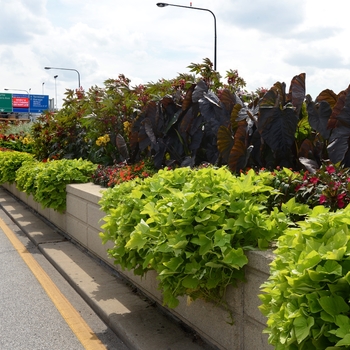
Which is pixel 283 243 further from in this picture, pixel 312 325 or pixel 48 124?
pixel 48 124

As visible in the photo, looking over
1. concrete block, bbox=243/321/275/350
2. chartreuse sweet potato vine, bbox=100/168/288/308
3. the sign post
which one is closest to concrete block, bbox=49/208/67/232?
chartreuse sweet potato vine, bbox=100/168/288/308

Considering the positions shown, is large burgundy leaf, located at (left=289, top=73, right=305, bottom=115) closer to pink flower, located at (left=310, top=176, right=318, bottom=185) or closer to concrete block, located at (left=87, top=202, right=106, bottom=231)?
pink flower, located at (left=310, top=176, right=318, bottom=185)

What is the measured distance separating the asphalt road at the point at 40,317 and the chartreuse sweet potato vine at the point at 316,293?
→ 2147mm

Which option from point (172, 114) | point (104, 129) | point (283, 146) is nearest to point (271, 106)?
point (283, 146)

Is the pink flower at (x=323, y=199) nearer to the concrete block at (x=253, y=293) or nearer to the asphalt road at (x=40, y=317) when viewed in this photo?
the concrete block at (x=253, y=293)

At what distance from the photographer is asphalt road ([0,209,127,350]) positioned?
425 cm

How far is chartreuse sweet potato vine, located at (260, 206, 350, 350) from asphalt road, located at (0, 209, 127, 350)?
7.04 feet

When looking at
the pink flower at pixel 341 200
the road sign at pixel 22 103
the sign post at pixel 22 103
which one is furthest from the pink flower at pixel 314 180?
the road sign at pixel 22 103

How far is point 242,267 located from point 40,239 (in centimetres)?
534

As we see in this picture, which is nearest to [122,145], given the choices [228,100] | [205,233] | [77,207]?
[77,207]

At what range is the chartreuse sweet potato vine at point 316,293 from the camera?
7.13 feet

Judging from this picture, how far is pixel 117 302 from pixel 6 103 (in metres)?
67.7

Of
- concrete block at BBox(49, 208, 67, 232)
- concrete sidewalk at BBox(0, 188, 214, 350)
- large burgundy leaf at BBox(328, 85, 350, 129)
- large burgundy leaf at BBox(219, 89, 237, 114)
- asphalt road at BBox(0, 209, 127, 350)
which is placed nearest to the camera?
concrete sidewalk at BBox(0, 188, 214, 350)

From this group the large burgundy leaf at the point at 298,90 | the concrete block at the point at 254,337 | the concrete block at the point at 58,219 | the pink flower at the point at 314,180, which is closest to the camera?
the concrete block at the point at 254,337
